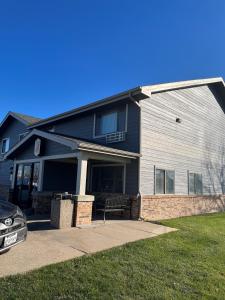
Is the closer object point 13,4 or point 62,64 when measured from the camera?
point 13,4

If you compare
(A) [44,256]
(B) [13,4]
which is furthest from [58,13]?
(A) [44,256]

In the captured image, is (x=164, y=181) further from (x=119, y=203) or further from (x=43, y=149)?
(x=43, y=149)

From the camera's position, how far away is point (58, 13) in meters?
11.1

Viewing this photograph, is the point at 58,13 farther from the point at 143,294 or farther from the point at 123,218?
the point at 143,294

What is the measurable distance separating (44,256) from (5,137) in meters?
19.6

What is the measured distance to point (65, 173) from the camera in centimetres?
1312

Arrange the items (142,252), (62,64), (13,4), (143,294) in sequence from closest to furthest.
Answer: (143,294) < (142,252) < (13,4) < (62,64)

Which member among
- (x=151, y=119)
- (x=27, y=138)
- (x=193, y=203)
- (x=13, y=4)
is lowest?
(x=193, y=203)

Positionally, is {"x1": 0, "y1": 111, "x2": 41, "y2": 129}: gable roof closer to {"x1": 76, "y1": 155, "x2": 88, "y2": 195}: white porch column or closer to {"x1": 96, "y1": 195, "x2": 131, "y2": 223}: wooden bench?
{"x1": 96, "y1": 195, "x2": 131, "y2": 223}: wooden bench

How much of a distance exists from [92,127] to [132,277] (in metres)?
9.79

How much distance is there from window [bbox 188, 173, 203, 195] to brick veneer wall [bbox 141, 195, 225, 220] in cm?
35

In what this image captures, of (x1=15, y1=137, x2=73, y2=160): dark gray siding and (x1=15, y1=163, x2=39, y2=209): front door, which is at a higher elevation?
(x1=15, y1=137, x2=73, y2=160): dark gray siding

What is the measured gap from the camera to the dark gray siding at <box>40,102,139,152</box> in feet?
37.4

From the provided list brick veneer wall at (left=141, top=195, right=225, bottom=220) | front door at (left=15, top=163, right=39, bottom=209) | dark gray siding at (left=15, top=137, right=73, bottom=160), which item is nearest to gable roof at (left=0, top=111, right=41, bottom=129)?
dark gray siding at (left=15, top=137, right=73, bottom=160)
